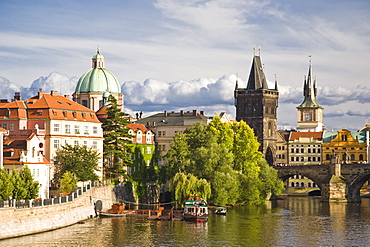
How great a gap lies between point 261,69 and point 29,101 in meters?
72.5

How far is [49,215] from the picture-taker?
246ft

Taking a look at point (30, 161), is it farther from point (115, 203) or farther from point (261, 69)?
point (261, 69)

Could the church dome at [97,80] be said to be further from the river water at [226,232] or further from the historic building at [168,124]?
the river water at [226,232]

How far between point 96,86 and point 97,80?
131 centimetres

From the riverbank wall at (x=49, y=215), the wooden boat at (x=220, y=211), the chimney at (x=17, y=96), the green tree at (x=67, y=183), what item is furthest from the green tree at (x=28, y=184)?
the chimney at (x=17, y=96)

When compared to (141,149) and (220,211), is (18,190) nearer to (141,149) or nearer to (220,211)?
(220,211)

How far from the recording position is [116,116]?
109 metres

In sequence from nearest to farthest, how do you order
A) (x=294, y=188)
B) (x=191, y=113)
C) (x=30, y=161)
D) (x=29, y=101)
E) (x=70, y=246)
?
(x=70, y=246) < (x=30, y=161) < (x=29, y=101) < (x=191, y=113) < (x=294, y=188)

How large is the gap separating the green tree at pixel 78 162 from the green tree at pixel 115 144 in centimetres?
676

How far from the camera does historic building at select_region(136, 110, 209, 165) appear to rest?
455ft

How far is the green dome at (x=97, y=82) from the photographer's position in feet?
479

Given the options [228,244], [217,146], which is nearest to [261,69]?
[217,146]

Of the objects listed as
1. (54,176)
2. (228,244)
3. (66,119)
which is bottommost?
(228,244)

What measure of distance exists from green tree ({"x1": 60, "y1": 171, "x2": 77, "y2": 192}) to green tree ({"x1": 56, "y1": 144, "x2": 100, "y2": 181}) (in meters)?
4.13
